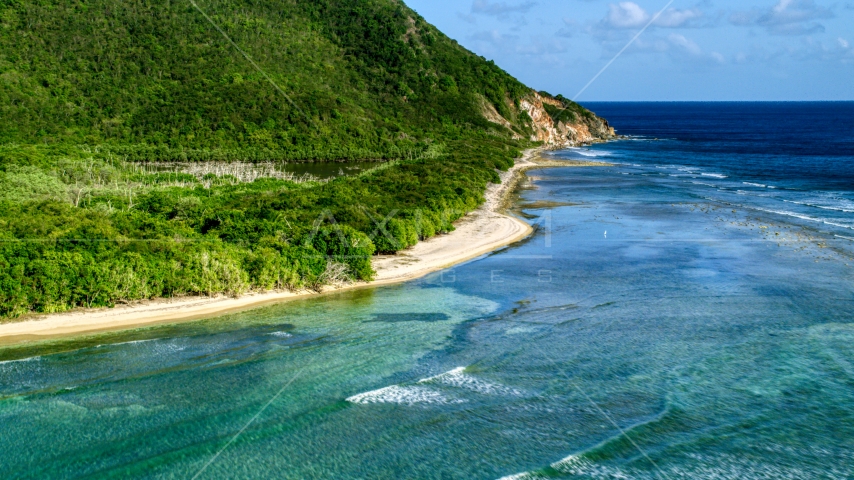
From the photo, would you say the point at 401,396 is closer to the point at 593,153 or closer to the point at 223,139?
the point at 223,139

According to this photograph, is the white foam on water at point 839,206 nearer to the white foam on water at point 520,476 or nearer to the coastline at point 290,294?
the coastline at point 290,294

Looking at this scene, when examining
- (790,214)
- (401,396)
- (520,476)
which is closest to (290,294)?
(401,396)

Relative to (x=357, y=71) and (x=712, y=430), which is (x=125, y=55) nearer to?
(x=357, y=71)

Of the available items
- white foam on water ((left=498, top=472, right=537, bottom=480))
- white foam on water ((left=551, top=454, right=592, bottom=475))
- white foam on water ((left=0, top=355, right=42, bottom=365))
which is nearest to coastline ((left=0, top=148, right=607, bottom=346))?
white foam on water ((left=0, top=355, right=42, bottom=365))

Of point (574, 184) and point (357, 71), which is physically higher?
point (357, 71)

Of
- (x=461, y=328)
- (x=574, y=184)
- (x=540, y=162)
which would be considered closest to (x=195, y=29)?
(x=540, y=162)

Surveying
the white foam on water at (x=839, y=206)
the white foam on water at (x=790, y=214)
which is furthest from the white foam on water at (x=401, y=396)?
the white foam on water at (x=839, y=206)
